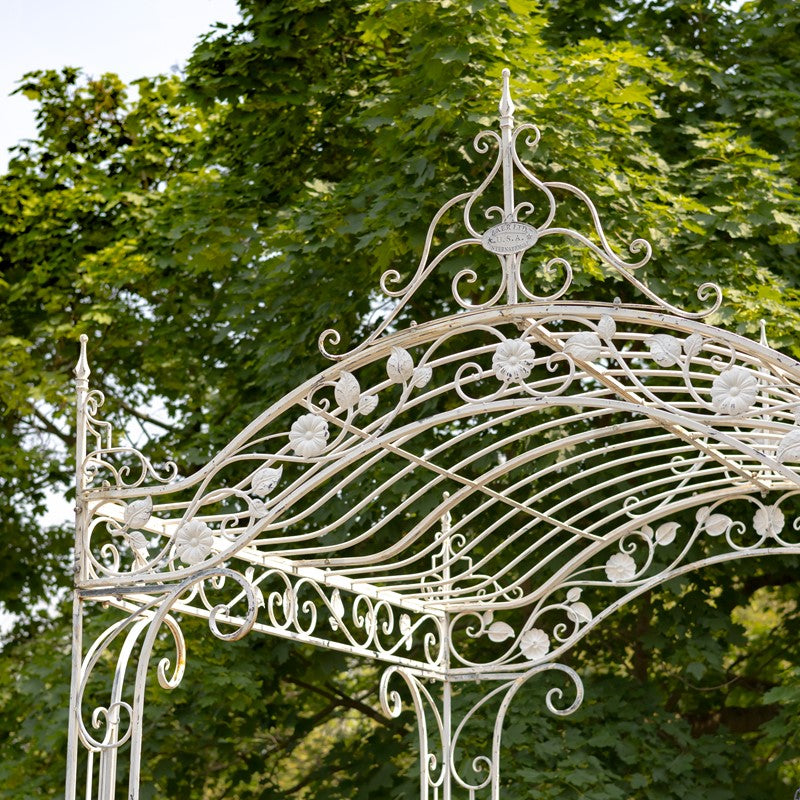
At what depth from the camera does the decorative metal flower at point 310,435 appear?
12.7 ft

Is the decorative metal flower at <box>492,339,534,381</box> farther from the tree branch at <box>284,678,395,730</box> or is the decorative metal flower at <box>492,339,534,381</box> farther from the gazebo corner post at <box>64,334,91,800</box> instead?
the tree branch at <box>284,678,395,730</box>

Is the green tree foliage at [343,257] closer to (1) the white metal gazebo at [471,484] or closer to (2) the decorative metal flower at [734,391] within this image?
(1) the white metal gazebo at [471,484]

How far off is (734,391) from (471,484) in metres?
1.29

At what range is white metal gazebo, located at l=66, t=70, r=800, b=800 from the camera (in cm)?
372

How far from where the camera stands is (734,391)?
354cm

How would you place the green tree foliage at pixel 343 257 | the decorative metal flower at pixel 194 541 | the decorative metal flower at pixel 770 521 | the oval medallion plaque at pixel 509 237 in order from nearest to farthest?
the oval medallion plaque at pixel 509 237 < the decorative metal flower at pixel 194 541 < the decorative metal flower at pixel 770 521 < the green tree foliage at pixel 343 257

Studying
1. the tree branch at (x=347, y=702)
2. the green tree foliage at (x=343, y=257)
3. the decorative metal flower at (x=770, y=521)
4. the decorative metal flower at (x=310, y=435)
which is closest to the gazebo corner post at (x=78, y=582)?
the decorative metal flower at (x=310, y=435)

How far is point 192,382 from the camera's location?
32.7 ft

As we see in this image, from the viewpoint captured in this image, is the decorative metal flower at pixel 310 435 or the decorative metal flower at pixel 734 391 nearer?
the decorative metal flower at pixel 734 391

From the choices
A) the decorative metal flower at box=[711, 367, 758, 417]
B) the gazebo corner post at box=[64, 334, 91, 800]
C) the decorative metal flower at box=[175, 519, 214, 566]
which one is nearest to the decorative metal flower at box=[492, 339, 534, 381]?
the decorative metal flower at box=[711, 367, 758, 417]

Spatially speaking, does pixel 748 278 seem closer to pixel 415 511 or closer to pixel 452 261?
pixel 452 261

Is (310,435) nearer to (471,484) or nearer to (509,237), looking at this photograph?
(509,237)

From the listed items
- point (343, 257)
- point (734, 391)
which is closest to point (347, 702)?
point (343, 257)

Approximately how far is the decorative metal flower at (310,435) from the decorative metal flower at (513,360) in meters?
0.55
